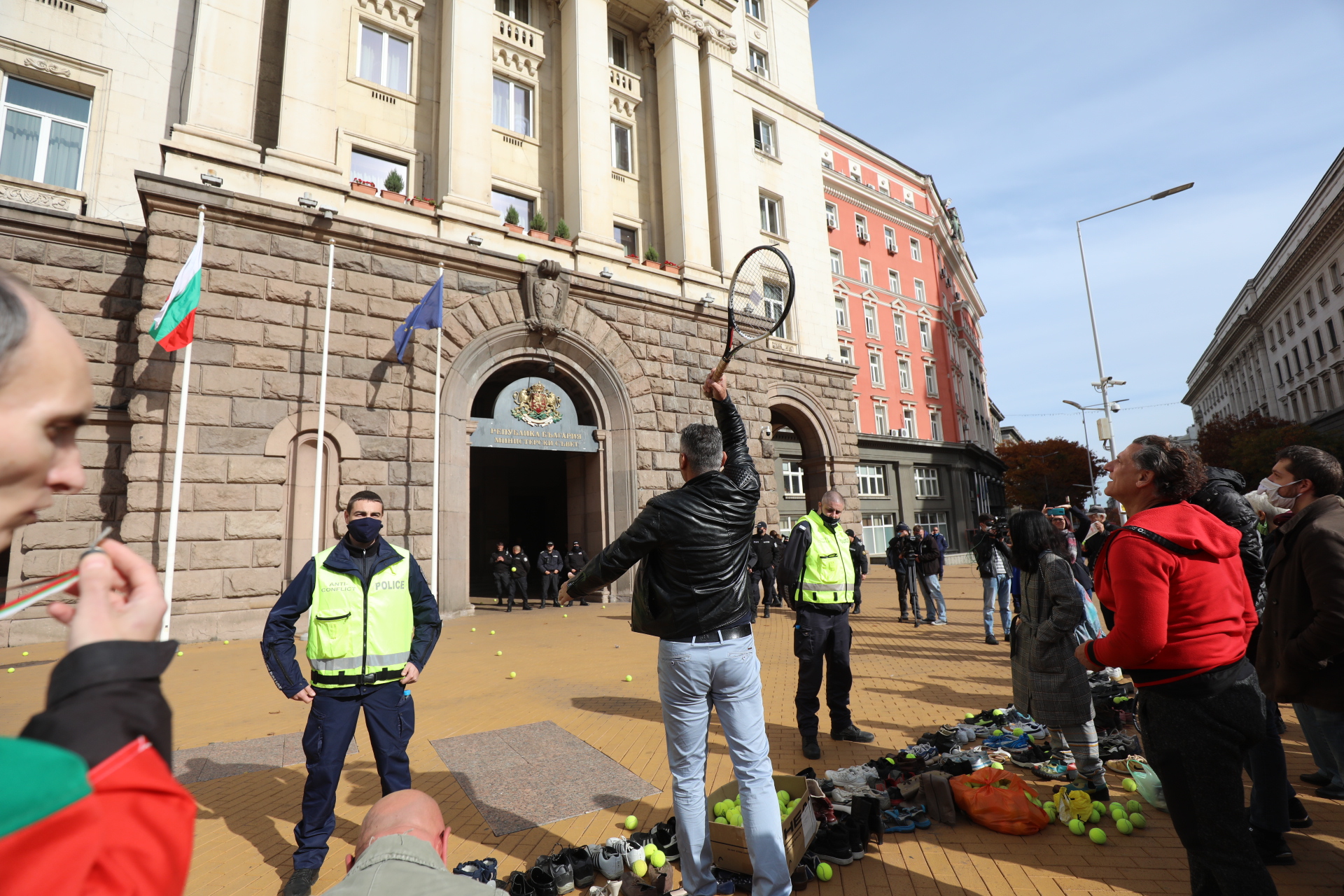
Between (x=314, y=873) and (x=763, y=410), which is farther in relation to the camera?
(x=763, y=410)

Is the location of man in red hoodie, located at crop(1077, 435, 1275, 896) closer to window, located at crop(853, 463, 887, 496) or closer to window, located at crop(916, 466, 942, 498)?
window, located at crop(853, 463, 887, 496)

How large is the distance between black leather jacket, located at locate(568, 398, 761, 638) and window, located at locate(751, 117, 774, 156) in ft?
73.4

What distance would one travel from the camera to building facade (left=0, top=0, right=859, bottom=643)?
1109cm

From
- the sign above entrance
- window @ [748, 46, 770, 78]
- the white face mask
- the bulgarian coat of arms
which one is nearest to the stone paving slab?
the white face mask

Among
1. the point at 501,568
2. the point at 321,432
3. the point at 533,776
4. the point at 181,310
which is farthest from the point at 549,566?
the point at 533,776

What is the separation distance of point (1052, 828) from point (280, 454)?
12156 mm

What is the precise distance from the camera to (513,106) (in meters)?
17.2

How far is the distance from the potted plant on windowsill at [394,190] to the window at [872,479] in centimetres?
2626

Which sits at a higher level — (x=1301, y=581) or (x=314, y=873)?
(x=1301, y=581)

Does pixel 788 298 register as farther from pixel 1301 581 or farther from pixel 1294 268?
pixel 1294 268

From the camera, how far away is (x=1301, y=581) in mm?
3486

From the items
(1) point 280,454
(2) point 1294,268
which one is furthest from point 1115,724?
(2) point 1294,268

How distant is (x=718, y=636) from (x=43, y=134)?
1658cm

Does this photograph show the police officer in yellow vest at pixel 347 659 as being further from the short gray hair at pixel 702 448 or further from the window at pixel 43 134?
the window at pixel 43 134
